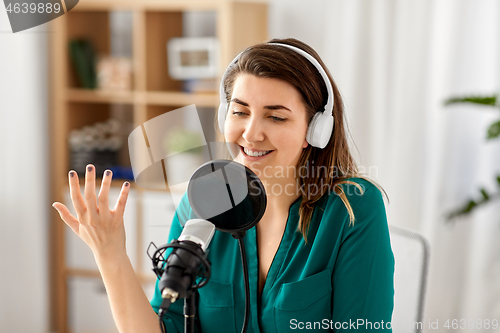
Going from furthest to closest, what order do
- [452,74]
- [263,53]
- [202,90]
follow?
[202,90], [452,74], [263,53]

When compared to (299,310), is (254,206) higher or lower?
higher

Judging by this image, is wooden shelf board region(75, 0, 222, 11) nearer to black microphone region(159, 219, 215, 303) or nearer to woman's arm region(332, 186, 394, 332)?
woman's arm region(332, 186, 394, 332)

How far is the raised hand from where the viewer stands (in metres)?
0.79

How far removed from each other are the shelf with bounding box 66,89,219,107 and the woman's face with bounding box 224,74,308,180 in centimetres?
114

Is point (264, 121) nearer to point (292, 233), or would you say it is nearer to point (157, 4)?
point (292, 233)

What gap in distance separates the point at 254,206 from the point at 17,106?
195cm

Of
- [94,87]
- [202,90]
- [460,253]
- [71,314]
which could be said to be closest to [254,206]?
[202,90]

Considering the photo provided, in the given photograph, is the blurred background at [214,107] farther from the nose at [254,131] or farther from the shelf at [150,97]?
the nose at [254,131]

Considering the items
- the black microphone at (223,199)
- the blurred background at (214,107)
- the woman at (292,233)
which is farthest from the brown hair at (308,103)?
the blurred background at (214,107)

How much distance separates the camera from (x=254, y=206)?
76cm

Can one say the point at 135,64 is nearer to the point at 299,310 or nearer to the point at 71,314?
the point at 71,314

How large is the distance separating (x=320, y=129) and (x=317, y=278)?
0.34m

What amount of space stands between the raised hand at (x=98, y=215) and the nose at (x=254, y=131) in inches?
11.6

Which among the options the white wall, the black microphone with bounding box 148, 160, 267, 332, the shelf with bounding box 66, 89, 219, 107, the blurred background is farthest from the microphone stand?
the white wall
